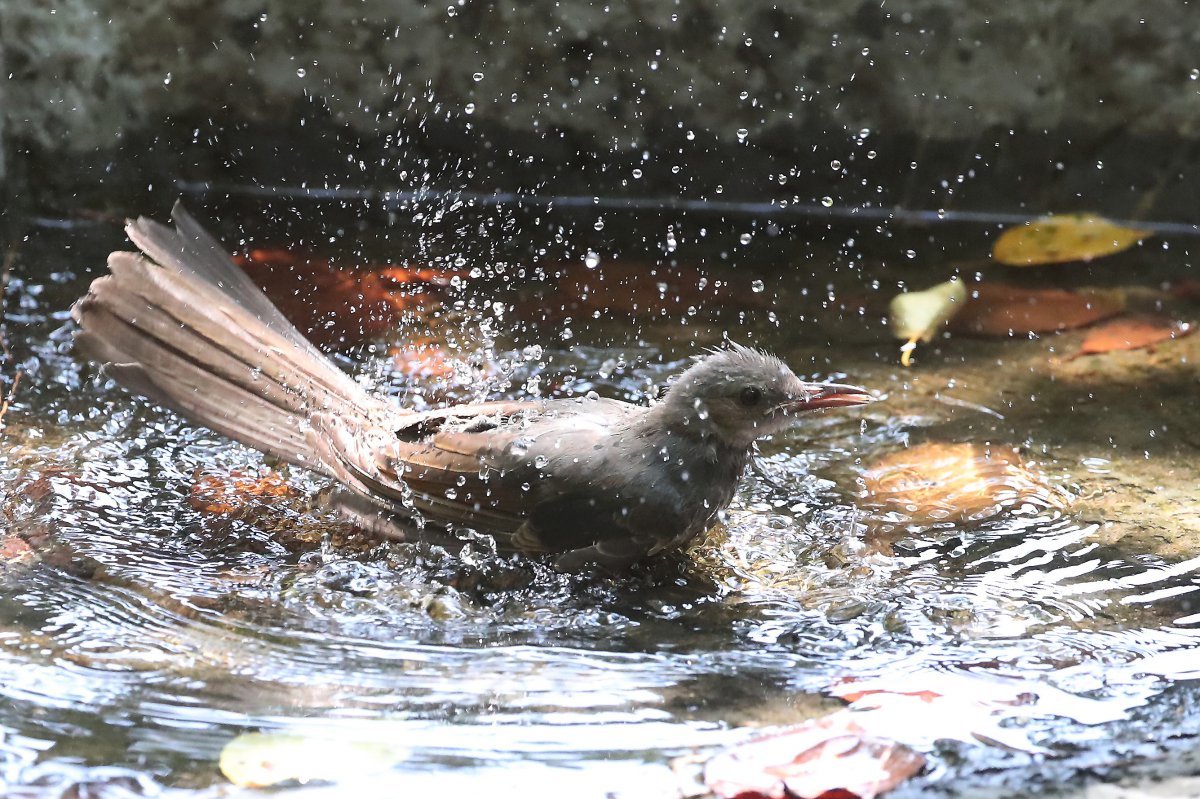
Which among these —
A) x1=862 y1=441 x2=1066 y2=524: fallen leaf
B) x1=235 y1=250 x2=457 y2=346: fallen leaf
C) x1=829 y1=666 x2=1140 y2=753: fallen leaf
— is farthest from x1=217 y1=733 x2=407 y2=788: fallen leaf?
x1=235 y1=250 x2=457 y2=346: fallen leaf

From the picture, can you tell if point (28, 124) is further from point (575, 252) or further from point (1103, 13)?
point (1103, 13)

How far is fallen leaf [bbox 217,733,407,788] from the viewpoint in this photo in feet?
8.11

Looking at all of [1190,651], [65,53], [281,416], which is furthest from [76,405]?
[1190,651]

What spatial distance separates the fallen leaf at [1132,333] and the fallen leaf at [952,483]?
97 centimetres

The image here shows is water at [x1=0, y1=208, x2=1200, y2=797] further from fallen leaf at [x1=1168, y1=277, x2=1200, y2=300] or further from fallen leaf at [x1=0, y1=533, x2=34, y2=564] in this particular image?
fallen leaf at [x1=1168, y1=277, x2=1200, y2=300]

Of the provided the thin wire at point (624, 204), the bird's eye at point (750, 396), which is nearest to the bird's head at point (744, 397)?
the bird's eye at point (750, 396)

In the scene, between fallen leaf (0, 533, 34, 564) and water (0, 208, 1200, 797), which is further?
fallen leaf (0, 533, 34, 564)

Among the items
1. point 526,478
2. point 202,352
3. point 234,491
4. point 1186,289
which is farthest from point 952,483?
point 202,352

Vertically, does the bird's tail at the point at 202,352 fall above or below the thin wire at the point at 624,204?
below

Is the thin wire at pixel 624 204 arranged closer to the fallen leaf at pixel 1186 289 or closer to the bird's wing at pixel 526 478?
the fallen leaf at pixel 1186 289

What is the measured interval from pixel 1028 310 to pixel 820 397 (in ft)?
6.31

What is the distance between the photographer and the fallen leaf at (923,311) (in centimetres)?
502

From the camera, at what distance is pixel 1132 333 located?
499 centimetres

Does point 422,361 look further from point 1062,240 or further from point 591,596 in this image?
point 1062,240
